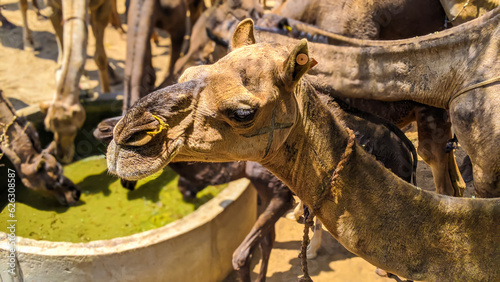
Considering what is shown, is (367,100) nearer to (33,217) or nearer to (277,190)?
(277,190)

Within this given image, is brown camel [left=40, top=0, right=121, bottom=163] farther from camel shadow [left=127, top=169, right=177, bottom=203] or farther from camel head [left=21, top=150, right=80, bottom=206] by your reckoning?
camel shadow [left=127, top=169, right=177, bottom=203]

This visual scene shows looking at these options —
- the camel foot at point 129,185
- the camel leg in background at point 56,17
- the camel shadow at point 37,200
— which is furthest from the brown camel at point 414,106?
the camel leg in background at point 56,17

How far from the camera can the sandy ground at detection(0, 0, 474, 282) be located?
13.6 ft

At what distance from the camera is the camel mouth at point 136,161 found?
4.98ft

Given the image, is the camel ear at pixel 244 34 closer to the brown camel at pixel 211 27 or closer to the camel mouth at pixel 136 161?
the camel mouth at pixel 136 161

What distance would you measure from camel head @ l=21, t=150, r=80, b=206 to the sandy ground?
6.10 ft

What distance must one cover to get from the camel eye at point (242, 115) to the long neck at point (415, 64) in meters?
1.28

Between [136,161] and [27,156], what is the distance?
3214 millimetres

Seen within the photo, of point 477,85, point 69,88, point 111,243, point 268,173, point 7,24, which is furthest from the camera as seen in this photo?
point 7,24

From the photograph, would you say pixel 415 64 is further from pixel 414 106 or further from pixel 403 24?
pixel 403 24

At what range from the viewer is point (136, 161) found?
1524 millimetres

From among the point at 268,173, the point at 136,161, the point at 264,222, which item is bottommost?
the point at 264,222

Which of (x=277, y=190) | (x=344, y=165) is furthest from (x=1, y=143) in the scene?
(x=344, y=165)

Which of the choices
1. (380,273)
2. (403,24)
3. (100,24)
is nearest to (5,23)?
(100,24)
